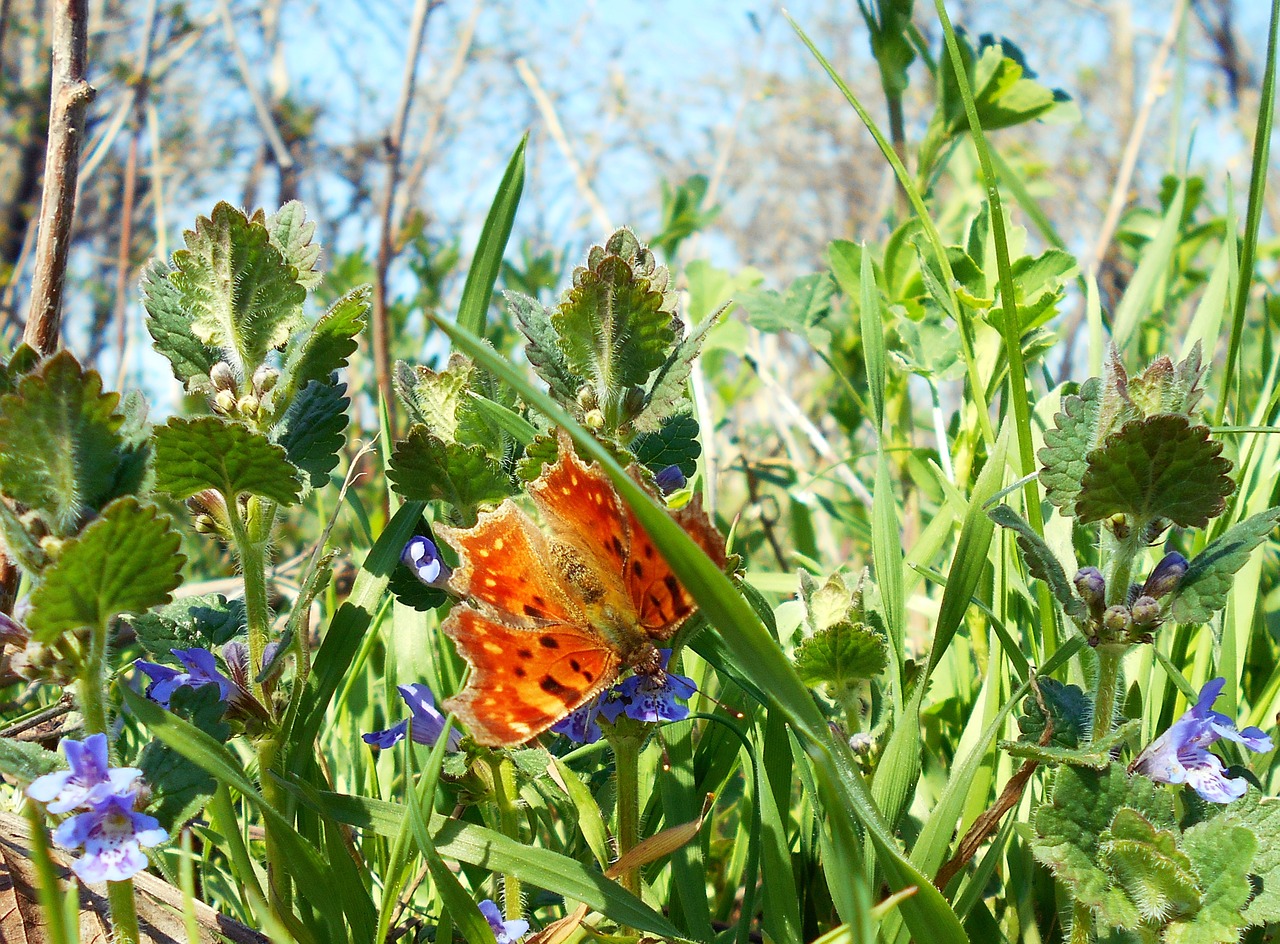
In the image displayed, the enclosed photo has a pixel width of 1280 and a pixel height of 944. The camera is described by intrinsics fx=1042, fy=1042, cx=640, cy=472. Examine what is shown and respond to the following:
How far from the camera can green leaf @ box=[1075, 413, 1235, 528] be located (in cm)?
88

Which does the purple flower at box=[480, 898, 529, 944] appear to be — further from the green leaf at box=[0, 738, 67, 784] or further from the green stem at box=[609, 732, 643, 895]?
the green leaf at box=[0, 738, 67, 784]

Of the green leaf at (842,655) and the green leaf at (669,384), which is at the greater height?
the green leaf at (669,384)

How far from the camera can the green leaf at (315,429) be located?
3.48ft

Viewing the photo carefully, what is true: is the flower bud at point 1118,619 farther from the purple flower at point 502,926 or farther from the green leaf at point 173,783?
the green leaf at point 173,783

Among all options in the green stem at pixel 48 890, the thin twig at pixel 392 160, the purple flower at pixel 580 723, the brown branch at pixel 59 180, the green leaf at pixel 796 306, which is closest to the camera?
the green stem at pixel 48 890

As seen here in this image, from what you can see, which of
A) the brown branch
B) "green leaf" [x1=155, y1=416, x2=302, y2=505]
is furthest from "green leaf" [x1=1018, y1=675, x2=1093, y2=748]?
the brown branch

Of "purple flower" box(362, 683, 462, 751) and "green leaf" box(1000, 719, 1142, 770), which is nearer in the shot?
"green leaf" box(1000, 719, 1142, 770)

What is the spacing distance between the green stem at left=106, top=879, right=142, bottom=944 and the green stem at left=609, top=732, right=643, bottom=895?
0.43 meters

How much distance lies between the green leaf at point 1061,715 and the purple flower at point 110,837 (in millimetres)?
765

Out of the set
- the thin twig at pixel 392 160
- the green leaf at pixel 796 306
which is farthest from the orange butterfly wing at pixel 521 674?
the thin twig at pixel 392 160

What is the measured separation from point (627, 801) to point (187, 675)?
1.45ft

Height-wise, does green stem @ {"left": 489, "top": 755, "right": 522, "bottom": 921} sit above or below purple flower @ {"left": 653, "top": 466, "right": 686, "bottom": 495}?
below

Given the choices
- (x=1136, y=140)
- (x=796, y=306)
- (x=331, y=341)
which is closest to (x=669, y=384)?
(x=331, y=341)

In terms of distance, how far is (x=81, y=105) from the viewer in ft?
4.18
